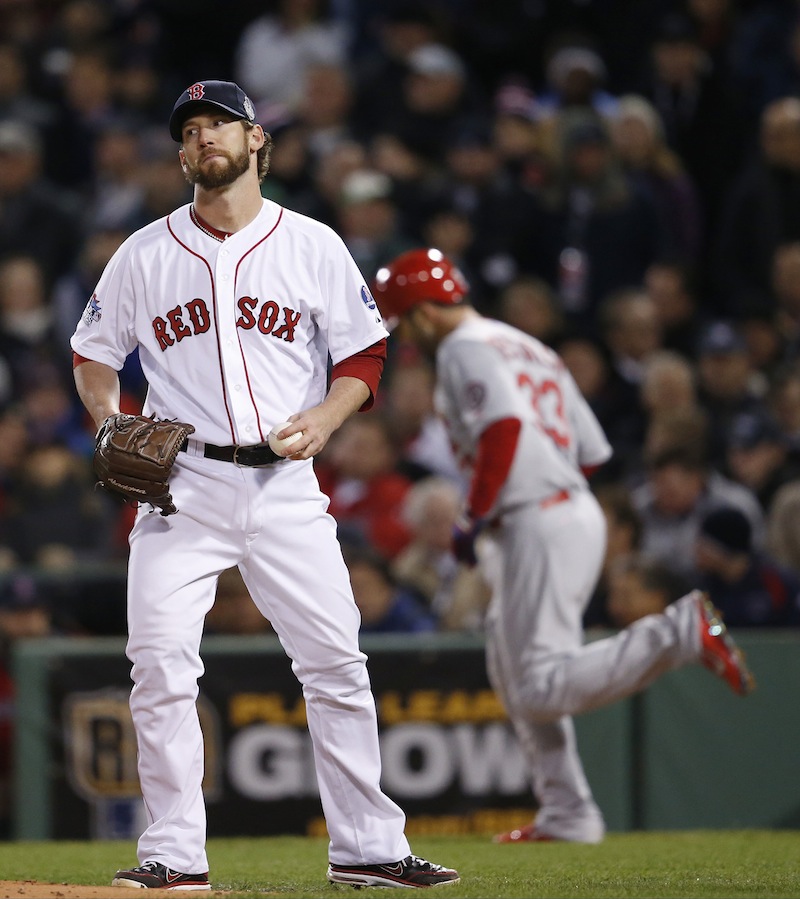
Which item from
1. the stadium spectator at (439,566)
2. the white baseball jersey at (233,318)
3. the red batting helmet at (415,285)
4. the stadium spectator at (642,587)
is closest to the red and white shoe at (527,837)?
the stadium spectator at (642,587)

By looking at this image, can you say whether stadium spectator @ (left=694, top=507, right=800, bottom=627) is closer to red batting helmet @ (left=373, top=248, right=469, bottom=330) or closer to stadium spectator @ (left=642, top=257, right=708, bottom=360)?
red batting helmet @ (left=373, top=248, right=469, bottom=330)

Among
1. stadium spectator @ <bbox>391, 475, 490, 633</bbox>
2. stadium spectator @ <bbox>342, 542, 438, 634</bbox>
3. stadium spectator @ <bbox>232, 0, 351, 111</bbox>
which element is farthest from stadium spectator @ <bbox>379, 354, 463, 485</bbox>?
stadium spectator @ <bbox>232, 0, 351, 111</bbox>

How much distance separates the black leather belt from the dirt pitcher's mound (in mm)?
1043

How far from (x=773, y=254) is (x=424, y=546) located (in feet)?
10.8

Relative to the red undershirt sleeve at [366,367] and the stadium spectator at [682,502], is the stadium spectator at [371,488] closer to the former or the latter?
the stadium spectator at [682,502]

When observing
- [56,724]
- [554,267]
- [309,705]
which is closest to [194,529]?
[309,705]

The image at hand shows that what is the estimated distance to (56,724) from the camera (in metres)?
6.50

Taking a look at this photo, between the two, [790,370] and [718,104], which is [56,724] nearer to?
[790,370]

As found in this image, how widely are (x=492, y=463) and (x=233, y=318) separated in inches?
68.2

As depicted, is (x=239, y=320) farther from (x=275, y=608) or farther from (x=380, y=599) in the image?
(x=380, y=599)

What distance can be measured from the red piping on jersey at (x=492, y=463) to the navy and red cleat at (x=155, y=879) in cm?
204

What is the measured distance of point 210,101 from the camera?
13.1ft

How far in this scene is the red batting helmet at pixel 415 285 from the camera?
5.78 m

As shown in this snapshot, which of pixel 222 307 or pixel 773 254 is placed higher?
pixel 773 254
